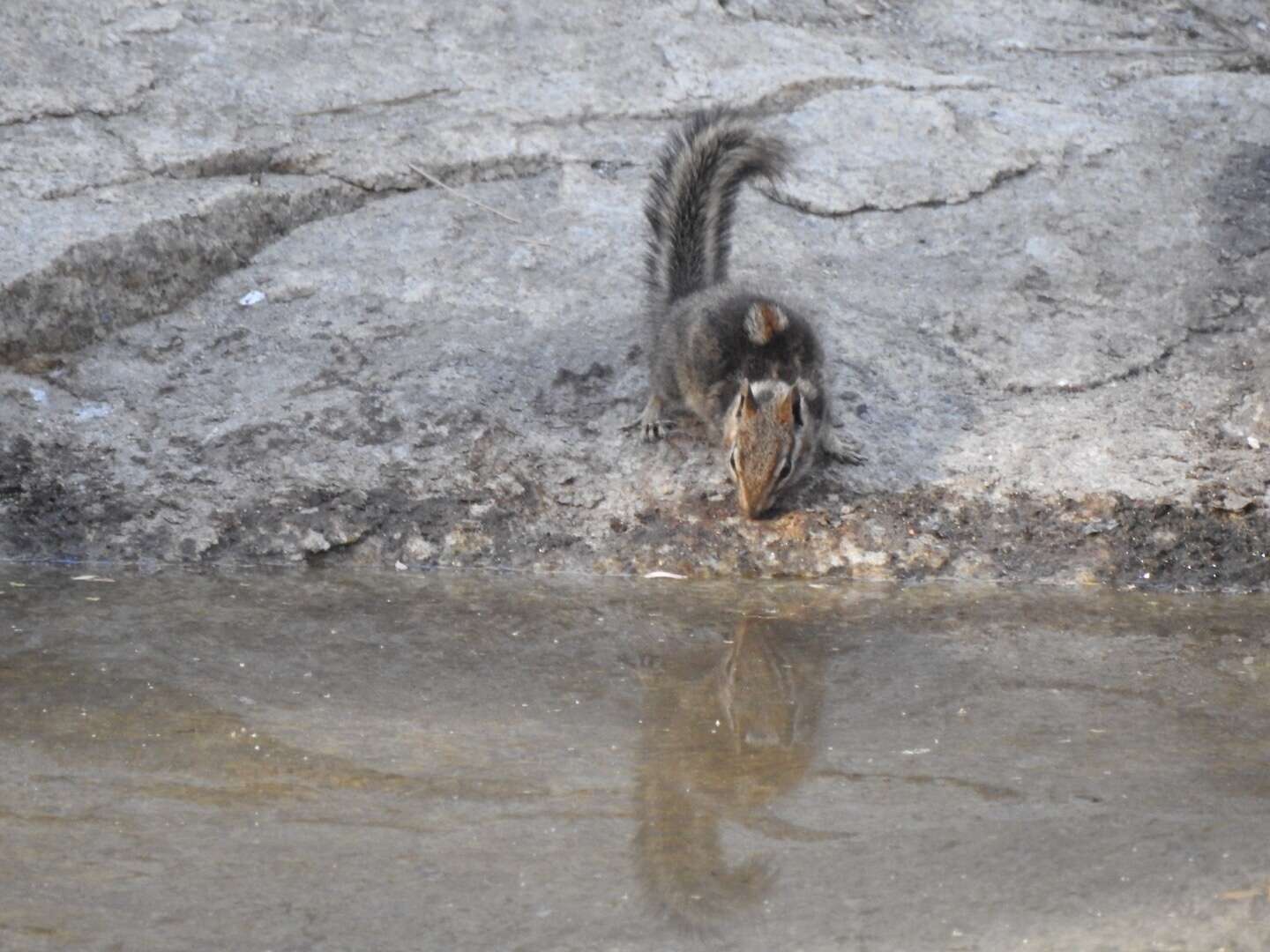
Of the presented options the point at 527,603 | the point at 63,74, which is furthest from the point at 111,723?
the point at 63,74

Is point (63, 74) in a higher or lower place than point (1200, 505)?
higher

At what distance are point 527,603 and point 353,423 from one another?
102cm

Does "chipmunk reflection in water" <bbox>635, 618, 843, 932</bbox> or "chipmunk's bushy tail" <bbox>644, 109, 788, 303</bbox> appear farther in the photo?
"chipmunk's bushy tail" <bbox>644, 109, 788, 303</bbox>

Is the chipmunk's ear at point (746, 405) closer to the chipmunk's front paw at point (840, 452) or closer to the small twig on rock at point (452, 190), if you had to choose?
the chipmunk's front paw at point (840, 452)

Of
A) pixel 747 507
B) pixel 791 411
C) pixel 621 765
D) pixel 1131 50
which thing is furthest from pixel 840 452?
pixel 1131 50

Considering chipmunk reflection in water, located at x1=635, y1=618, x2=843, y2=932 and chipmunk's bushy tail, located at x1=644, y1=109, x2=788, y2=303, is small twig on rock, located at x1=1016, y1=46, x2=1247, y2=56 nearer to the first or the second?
chipmunk's bushy tail, located at x1=644, y1=109, x2=788, y2=303

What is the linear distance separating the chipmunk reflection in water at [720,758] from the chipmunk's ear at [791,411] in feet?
2.42

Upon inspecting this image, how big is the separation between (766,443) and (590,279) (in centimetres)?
138

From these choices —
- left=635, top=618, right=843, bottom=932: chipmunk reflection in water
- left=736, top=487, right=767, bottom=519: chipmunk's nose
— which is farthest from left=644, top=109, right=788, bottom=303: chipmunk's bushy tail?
left=635, top=618, right=843, bottom=932: chipmunk reflection in water

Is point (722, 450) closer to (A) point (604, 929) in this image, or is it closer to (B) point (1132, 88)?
(A) point (604, 929)

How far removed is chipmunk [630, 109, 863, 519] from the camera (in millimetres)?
4844

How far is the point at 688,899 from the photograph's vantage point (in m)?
2.75

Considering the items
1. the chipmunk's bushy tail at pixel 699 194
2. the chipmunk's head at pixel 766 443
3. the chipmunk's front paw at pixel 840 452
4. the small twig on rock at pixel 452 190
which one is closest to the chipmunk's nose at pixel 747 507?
the chipmunk's head at pixel 766 443

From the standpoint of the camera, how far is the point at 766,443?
4777 millimetres
